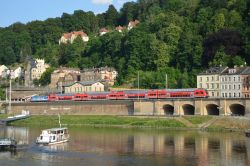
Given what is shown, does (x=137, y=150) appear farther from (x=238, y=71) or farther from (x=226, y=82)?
(x=226, y=82)

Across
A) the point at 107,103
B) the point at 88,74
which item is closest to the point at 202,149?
the point at 107,103

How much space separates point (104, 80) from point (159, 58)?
12.8 m

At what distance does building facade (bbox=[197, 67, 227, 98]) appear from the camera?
77.1 m

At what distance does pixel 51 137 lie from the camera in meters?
50.3

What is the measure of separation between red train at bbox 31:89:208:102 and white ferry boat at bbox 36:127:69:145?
25.6 meters

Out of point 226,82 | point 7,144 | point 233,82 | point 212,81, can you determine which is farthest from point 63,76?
point 7,144

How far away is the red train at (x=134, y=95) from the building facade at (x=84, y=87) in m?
9.69

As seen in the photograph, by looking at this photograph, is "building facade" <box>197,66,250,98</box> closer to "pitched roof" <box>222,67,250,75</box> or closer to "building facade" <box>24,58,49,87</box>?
"pitched roof" <box>222,67,250,75</box>

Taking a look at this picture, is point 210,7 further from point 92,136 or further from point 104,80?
point 92,136

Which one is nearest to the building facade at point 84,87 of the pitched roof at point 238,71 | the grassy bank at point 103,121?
the grassy bank at point 103,121

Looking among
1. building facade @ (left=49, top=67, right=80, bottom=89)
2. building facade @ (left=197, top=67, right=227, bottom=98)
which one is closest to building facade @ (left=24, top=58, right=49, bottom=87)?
building facade @ (left=49, top=67, right=80, bottom=89)

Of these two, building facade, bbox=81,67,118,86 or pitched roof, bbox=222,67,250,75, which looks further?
building facade, bbox=81,67,118,86

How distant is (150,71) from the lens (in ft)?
325

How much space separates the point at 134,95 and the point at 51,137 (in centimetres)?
2979
